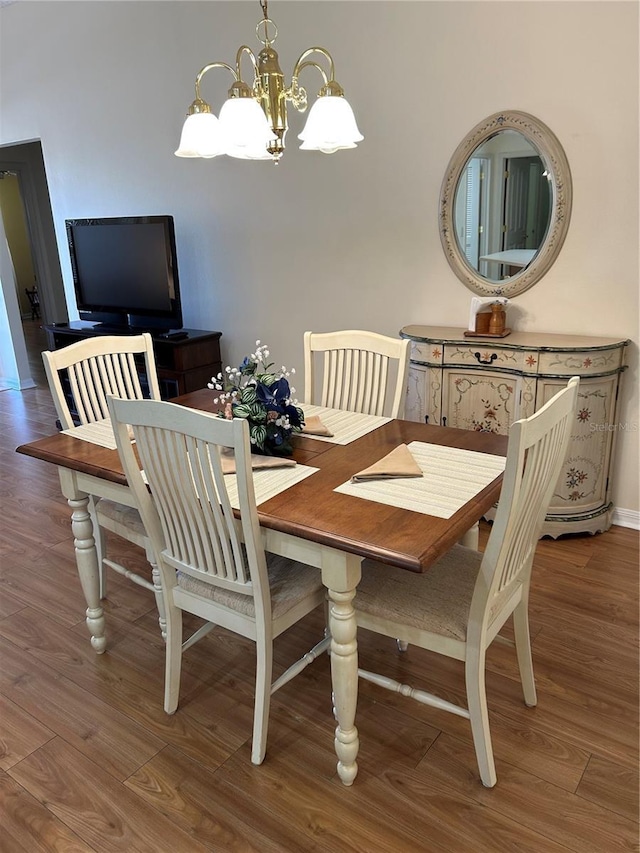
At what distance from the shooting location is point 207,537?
1.72 meters

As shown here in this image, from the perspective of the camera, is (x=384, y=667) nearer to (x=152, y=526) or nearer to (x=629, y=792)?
(x=629, y=792)

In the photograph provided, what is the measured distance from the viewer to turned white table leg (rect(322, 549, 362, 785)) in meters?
1.56

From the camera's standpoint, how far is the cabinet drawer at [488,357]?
278 cm

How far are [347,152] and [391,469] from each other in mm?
2292

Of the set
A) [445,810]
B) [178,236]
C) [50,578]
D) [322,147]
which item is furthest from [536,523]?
[178,236]

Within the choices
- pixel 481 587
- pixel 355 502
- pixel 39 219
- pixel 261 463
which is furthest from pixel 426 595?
pixel 39 219

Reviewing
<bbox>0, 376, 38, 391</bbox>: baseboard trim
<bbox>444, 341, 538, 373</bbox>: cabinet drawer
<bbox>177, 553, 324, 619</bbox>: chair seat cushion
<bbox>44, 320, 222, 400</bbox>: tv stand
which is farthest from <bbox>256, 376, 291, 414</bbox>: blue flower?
<bbox>0, 376, 38, 391</bbox>: baseboard trim

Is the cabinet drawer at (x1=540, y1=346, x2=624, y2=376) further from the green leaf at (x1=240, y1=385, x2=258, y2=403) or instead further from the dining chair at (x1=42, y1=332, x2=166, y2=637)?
the dining chair at (x1=42, y1=332, x2=166, y2=637)

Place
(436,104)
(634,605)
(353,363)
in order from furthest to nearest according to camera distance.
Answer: (436,104)
(353,363)
(634,605)

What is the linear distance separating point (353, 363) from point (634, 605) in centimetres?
146

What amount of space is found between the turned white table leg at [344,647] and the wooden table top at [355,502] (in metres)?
0.09

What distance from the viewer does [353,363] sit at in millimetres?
2645

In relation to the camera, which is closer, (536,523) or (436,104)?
(536,523)

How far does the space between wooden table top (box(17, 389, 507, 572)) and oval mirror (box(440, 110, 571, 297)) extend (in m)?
1.27
